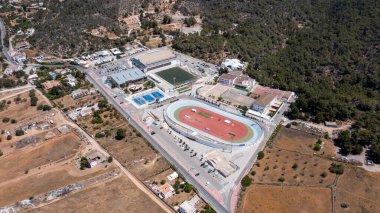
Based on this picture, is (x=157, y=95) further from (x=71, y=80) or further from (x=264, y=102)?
(x=264, y=102)

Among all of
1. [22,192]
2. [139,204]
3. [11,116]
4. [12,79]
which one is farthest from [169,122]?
[12,79]

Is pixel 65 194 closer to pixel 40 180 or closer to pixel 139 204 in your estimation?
pixel 40 180

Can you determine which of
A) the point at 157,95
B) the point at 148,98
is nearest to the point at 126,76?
the point at 148,98

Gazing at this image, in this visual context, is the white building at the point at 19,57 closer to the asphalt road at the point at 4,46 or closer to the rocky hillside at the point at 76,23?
the asphalt road at the point at 4,46

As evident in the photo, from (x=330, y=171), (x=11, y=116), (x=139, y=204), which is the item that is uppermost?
(x=330, y=171)

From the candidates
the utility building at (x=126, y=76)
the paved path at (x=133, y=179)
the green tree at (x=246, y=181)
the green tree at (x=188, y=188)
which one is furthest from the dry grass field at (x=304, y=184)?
the utility building at (x=126, y=76)
